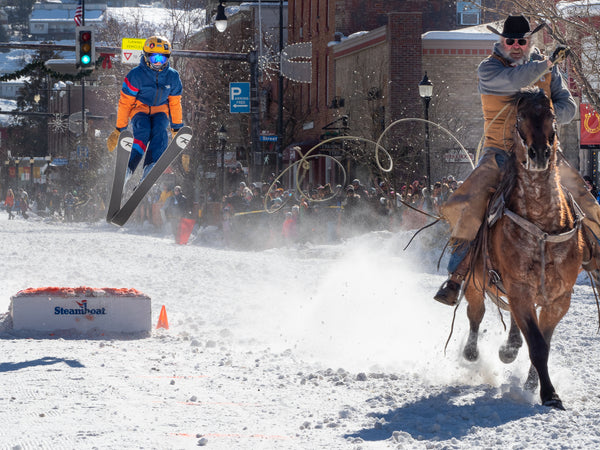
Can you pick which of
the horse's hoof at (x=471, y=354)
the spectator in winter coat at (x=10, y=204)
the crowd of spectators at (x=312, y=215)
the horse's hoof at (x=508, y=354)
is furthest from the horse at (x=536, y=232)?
the spectator in winter coat at (x=10, y=204)

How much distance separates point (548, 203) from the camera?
716 cm

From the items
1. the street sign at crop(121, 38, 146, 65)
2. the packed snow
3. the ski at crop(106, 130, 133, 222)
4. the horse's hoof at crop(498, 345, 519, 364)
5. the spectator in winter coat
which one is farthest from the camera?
the spectator in winter coat

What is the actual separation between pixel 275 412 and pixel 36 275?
11.2m

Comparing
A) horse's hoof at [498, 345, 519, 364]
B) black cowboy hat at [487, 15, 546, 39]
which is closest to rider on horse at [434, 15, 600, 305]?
black cowboy hat at [487, 15, 546, 39]

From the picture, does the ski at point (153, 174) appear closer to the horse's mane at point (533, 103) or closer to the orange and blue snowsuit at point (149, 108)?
the orange and blue snowsuit at point (149, 108)

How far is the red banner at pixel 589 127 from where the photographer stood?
26.7 meters

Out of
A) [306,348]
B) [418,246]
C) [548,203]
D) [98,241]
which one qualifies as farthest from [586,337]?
[98,241]

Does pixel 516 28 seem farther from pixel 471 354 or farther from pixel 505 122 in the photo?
pixel 471 354

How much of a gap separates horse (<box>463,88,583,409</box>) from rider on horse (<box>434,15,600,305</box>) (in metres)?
0.28

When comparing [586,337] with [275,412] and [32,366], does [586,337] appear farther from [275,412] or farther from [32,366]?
[32,366]

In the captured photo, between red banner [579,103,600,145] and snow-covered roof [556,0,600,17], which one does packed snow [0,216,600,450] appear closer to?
snow-covered roof [556,0,600,17]

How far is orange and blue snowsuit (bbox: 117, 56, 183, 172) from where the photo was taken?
11531 millimetres

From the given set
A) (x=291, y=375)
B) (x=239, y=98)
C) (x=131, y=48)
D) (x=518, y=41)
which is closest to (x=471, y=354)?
(x=291, y=375)

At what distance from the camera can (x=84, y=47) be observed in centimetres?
1995
